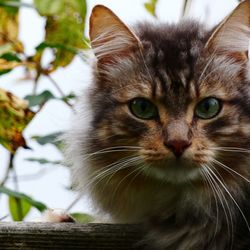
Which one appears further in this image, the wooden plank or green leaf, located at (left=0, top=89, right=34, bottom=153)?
green leaf, located at (left=0, top=89, right=34, bottom=153)

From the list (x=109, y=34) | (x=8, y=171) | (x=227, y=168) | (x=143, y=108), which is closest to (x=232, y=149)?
(x=227, y=168)

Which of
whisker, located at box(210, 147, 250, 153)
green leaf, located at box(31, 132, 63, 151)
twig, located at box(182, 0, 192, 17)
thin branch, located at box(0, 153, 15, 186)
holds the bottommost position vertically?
thin branch, located at box(0, 153, 15, 186)

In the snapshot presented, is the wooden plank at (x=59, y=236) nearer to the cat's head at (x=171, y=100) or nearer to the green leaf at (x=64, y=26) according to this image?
the cat's head at (x=171, y=100)

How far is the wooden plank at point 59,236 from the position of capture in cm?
191

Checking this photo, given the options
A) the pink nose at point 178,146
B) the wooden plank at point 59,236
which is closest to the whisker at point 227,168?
the pink nose at point 178,146

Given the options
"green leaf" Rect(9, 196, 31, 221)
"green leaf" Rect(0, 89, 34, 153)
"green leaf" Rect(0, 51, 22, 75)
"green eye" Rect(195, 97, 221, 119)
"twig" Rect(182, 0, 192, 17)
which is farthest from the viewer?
"twig" Rect(182, 0, 192, 17)

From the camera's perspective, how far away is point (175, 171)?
77.7 inches

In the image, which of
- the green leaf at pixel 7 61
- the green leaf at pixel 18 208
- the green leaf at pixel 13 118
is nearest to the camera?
the green leaf at pixel 13 118

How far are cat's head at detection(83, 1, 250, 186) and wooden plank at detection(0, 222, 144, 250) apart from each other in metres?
0.22

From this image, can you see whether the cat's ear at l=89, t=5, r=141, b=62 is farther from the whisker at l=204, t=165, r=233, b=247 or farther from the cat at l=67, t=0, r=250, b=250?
the whisker at l=204, t=165, r=233, b=247

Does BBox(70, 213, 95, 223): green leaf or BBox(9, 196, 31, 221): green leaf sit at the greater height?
BBox(9, 196, 31, 221): green leaf

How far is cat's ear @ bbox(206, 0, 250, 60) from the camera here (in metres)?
2.08

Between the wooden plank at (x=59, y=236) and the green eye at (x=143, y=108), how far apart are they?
345mm

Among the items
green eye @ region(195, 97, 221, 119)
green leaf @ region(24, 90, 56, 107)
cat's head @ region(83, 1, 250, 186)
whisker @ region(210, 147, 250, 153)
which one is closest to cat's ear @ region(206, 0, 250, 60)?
cat's head @ region(83, 1, 250, 186)
